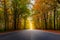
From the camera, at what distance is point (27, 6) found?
176 feet

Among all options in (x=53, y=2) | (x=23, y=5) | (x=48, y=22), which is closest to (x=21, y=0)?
(x=23, y=5)

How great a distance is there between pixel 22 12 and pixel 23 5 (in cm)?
244

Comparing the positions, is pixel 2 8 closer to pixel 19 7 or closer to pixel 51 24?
pixel 19 7

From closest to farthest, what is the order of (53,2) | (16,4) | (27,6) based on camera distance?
1. (53,2)
2. (16,4)
3. (27,6)

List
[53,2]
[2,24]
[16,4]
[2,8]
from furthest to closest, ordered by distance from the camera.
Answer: [16,4]
[2,24]
[2,8]
[53,2]

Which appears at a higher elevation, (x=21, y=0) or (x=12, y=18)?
(x=21, y=0)

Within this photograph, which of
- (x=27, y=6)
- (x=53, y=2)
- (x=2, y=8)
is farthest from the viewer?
(x=27, y=6)

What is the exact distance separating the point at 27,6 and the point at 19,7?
13.8 feet

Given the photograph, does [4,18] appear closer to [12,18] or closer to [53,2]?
[12,18]

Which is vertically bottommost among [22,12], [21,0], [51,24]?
[51,24]

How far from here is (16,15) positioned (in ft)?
170

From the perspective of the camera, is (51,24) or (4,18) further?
(51,24)

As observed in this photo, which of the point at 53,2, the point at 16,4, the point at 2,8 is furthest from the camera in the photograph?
the point at 16,4

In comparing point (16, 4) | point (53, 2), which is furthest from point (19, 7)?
point (53, 2)
